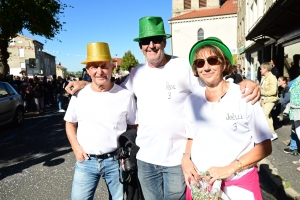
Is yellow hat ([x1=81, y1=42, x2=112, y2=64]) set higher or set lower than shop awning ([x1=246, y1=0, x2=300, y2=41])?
lower

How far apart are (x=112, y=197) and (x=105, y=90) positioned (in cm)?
100

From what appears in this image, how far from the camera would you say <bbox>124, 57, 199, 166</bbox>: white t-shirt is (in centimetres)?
212

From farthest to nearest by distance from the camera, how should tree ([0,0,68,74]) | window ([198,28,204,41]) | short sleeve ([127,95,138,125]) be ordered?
window ([198,28,204,41])
tree ([0,0,68,74])
short sleeve ([127,95,138,125])

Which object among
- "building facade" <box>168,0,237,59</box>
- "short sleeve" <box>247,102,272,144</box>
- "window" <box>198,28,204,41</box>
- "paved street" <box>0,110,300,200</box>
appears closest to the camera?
"short sleeve" <box>247,102,272,144</box>

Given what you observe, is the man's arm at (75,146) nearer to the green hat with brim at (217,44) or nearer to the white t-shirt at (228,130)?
the white t-shirt at (228,130)

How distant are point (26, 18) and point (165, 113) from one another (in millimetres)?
14624

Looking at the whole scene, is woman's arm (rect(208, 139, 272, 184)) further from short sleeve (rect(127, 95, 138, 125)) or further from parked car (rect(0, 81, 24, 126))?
parked car (rect(0, 81, 24, 126))

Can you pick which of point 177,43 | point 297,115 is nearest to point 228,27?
point 177,43

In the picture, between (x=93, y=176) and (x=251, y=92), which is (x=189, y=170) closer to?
(x=251, y=92)

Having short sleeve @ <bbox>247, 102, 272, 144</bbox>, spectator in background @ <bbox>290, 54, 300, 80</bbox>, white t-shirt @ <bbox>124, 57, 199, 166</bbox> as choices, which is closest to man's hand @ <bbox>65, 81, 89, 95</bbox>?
white t-shirt @ <bbox>124, 57, 199, 166</bbox>

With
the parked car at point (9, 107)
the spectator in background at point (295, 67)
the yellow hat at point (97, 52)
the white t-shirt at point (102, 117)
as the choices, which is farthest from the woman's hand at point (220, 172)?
the spectator in background at point (295, 67)

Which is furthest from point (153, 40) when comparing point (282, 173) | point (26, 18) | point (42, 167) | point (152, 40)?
point (26, 18)

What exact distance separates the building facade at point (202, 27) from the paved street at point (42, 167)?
34565 millimetres

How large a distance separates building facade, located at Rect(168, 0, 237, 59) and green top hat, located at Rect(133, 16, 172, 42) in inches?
1503
